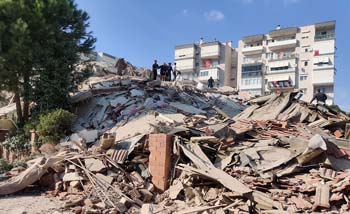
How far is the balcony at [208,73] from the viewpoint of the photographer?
52.4m

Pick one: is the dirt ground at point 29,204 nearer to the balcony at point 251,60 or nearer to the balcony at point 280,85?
the balcony at point 280,85

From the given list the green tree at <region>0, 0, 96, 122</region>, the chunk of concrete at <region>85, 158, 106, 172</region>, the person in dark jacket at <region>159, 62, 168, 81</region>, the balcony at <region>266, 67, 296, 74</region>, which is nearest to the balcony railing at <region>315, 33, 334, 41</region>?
the balcony at <region>266, 67, 296, 74</region>

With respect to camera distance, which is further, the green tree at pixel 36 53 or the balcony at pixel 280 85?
the balcony at pixel 280 85

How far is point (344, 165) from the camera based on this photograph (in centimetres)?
698

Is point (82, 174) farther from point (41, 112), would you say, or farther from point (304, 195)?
point (41, 112)

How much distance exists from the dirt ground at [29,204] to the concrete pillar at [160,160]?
2.22 metres

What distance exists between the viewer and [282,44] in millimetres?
48344

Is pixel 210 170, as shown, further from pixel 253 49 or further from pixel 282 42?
pixel 253 49

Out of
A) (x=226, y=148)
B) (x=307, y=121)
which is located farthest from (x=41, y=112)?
(x=307, y=121)

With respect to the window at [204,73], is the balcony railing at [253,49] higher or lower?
higher

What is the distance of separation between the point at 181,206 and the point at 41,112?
9072 millimetres

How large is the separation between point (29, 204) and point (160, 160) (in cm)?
310

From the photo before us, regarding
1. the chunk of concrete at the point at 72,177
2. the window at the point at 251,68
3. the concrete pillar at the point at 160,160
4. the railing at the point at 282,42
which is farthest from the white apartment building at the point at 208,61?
the chunk of concrete at the point at 72,177

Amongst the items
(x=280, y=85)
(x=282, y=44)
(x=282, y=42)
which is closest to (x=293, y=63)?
(x=280, y=85)
